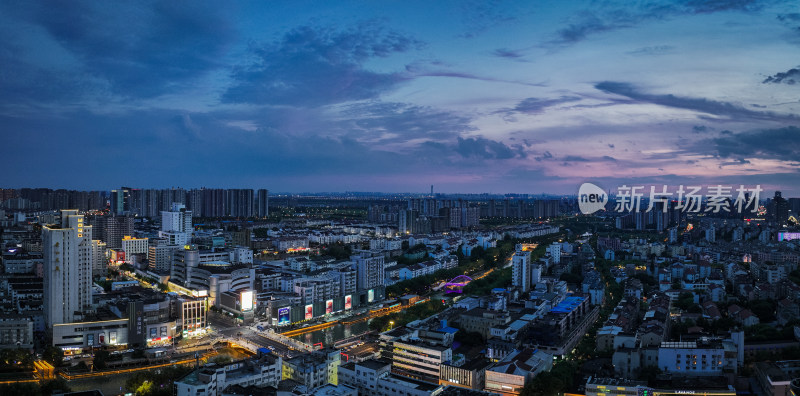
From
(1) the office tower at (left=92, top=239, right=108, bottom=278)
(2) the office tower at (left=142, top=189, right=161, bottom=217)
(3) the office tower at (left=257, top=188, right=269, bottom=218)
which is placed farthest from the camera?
(3) the office tower at (left=257, top=188, right=269, bottom=218)

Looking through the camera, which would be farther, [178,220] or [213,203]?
[213,203]

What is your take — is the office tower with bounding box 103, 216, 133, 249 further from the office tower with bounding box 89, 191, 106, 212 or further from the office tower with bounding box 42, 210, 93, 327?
the office tower with bounding box 89, 191, 106, 212

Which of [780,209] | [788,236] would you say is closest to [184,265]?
[788,236]

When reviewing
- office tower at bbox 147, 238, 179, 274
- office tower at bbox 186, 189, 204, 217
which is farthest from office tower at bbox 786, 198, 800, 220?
office tower at bbox 186, 189, 204, 217

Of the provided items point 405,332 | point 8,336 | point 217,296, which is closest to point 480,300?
point 405,332

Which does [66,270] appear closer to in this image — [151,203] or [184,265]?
[184,265]

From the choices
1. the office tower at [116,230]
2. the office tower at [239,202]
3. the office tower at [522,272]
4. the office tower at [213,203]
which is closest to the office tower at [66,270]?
the office tower at [522,272]

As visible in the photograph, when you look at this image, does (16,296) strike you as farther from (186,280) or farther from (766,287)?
(766,287)
